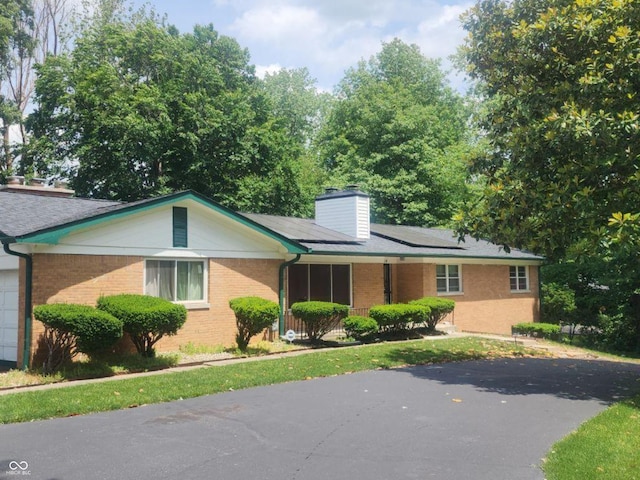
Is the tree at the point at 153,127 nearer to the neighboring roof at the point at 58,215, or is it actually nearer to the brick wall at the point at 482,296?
the brick wall at the point at 482,296

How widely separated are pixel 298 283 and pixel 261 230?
144 inches

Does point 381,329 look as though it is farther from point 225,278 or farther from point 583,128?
point 583,128

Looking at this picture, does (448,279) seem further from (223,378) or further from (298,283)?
(223,378)

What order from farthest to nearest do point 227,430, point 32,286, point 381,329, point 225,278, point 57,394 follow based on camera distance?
point 381,329, point 225,278, point 32,286, point 57,394, point 227,430

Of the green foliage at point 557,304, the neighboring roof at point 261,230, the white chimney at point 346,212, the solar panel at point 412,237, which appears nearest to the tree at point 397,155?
the neighboring roof at point 261,230

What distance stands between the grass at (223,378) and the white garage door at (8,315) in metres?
3.75

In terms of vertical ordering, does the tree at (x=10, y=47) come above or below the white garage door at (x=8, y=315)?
above

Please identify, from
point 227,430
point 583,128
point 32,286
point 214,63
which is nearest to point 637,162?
point 583,128

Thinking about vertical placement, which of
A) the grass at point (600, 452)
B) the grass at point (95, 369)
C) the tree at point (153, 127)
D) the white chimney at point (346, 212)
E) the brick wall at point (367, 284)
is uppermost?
the tree at point (153, 127)

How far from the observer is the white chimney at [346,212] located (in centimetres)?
2162

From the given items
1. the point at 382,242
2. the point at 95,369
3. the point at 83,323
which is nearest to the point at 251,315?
the point at 95,369

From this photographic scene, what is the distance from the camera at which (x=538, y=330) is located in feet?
78.6

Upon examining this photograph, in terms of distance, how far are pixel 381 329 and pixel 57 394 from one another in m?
11.1

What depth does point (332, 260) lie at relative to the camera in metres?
19.4
